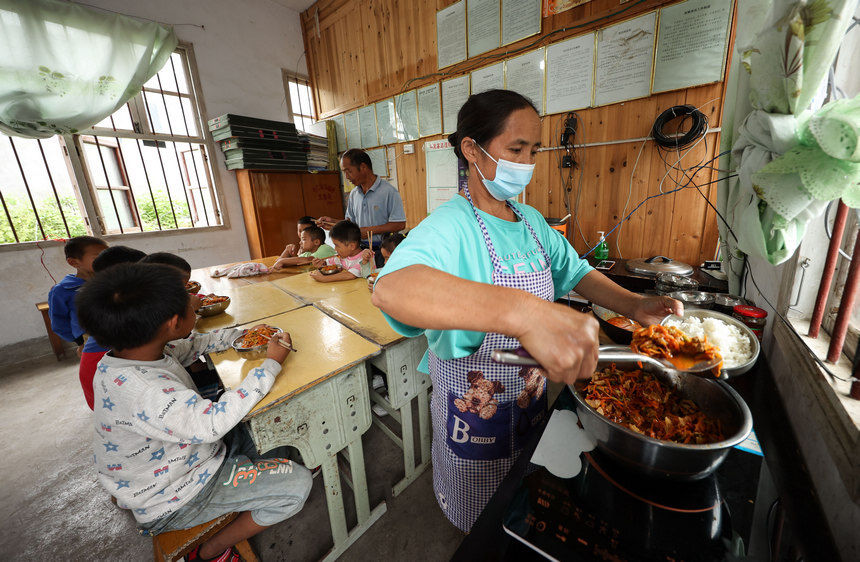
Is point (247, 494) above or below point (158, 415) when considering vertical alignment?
below

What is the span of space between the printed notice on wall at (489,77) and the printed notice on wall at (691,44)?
146cm

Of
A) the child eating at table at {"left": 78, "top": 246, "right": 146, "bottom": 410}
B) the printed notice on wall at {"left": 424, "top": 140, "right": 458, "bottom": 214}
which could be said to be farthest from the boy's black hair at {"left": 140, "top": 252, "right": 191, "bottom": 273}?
the printed notice on wall at {"left": 424, "top": 140, "right": 458, "bottom": 214}

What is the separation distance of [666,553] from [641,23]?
3.49 metres

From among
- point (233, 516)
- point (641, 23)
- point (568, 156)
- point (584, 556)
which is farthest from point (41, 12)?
point (584, 556)

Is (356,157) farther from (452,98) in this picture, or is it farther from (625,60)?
(625,60)

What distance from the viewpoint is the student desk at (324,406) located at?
132cm

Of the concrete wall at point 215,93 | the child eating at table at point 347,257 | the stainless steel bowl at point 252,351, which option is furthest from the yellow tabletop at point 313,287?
the concrete wall at point 215,93

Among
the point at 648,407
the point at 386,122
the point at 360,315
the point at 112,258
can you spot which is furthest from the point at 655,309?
the point at 386,122

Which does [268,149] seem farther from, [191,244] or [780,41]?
[780,41]

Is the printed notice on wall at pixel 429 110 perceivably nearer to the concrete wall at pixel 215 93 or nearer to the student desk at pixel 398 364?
the student desk at pixel 398 364

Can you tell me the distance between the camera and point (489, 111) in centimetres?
109

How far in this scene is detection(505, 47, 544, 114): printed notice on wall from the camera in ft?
10.5

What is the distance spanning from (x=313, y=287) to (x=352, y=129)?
3.78m

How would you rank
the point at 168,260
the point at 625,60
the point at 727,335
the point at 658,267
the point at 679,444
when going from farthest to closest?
the point at 625,60, the point at 168,260, the point at 658,267, the point at 727,335, the point at 679,444
